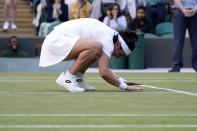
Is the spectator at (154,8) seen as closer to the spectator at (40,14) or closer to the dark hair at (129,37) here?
the spectator at (40,14)

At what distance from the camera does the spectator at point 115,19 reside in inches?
814

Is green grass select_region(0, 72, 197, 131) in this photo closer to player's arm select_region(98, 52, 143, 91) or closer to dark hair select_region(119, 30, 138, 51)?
player's arm select_region(98, 52, 143, 91)

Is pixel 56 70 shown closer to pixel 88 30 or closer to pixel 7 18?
pixel 88 30

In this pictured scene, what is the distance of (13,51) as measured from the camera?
66.5ft

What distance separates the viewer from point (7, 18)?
22875 mm

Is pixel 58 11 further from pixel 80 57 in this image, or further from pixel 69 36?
pixel 80 57

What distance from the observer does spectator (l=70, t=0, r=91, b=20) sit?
2111 centimetres

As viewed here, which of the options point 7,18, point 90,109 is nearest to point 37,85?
point 90,109

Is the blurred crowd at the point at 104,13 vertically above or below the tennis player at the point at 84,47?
below

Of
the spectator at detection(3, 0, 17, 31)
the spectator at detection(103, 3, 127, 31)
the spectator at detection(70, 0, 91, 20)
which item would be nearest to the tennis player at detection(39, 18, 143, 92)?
the spectator at detection(103, 3, 127, 31)

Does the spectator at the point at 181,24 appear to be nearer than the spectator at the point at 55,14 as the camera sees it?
Yes

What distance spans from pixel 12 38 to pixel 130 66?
3343 millimetres

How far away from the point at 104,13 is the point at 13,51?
10.2ft

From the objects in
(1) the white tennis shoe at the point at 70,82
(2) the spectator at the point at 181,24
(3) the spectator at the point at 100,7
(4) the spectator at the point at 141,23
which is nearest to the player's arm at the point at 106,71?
(1) the white tennis shoe at the point at 70,82
